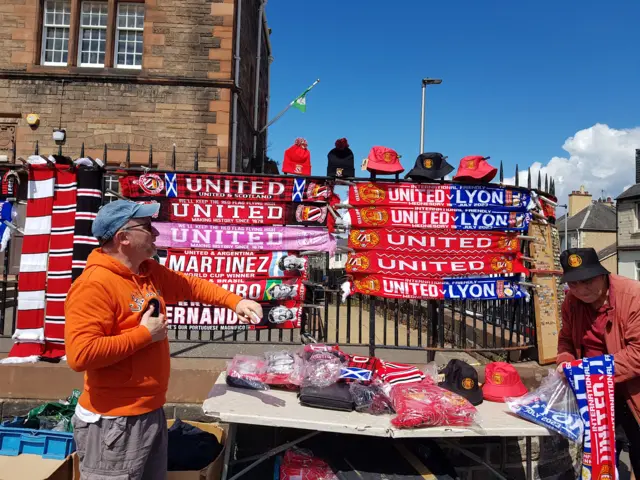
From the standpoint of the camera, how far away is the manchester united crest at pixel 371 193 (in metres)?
Result: 4.30

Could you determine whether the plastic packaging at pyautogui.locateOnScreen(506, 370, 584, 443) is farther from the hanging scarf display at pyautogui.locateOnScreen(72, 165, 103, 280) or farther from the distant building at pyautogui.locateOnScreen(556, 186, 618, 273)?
the distant building at pyautogui.locateOnScreen(556, 186, 618, 273)

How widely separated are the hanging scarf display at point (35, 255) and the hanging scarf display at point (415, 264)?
10.8 ft

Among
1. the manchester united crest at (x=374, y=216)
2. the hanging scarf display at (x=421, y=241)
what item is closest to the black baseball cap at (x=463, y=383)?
the hanging scarf display at (x=421, y=241)

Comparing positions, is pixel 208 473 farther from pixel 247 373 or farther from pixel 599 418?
pixel 599 418

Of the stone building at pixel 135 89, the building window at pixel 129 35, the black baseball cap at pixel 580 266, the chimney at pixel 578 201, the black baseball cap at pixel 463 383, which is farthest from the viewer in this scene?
the chimney at pixel 578 201

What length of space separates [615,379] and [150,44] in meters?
12.0

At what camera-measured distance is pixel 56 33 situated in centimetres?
1099

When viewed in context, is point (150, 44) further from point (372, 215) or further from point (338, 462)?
point (338, 462)

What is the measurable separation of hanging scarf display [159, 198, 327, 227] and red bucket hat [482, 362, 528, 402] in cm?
223

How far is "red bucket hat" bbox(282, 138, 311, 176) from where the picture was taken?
16.1ft

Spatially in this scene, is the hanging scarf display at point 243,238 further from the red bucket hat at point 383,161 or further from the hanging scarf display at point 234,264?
the red bucket hat at point 383,161

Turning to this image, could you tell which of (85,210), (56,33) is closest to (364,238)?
(85,210)

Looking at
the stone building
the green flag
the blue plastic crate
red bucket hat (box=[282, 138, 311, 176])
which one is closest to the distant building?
the green flag

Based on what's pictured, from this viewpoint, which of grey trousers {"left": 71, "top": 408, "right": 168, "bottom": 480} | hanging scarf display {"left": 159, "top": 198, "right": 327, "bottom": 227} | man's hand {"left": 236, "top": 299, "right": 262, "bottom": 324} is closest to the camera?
grey trousers {"left": 71, "top": 408, "right": 168, "bottom": 480}
